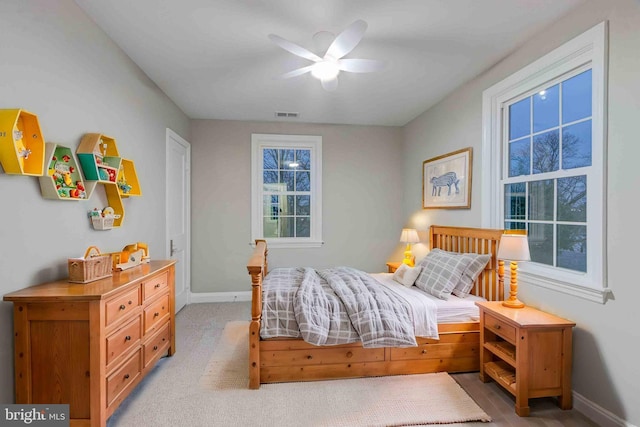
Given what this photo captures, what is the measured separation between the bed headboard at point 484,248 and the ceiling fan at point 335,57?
1814mm

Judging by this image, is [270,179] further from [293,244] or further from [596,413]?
[596,413]

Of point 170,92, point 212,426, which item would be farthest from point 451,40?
point 212,426

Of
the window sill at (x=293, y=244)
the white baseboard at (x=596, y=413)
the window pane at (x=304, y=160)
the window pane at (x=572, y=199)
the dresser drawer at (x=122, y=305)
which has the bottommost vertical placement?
the white baseboard at (x=596, y=413)

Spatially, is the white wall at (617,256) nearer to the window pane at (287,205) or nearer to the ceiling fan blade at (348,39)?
the ceiling fan blade at (348,39)

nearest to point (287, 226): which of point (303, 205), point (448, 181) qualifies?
point (303, 205)

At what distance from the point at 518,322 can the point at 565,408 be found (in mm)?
663

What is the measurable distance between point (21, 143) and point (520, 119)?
3.47m

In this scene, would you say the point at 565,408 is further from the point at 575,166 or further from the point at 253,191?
the point at 253,191

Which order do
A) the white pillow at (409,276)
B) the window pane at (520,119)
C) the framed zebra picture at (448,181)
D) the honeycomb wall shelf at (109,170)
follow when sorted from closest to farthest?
the honeycomb wall shelf at (109,170) < the window pane at (520,119) < the white pillow at (409,276) < the framed zebra picture at (448,181)

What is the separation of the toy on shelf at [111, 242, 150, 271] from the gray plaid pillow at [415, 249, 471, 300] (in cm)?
248

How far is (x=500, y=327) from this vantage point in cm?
220

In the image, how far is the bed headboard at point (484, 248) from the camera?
2693mm

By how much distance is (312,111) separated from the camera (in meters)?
4.07

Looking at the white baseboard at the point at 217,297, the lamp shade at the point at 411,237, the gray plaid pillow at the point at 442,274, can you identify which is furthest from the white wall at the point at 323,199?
the gray plaid pillow at the point at 442,274
